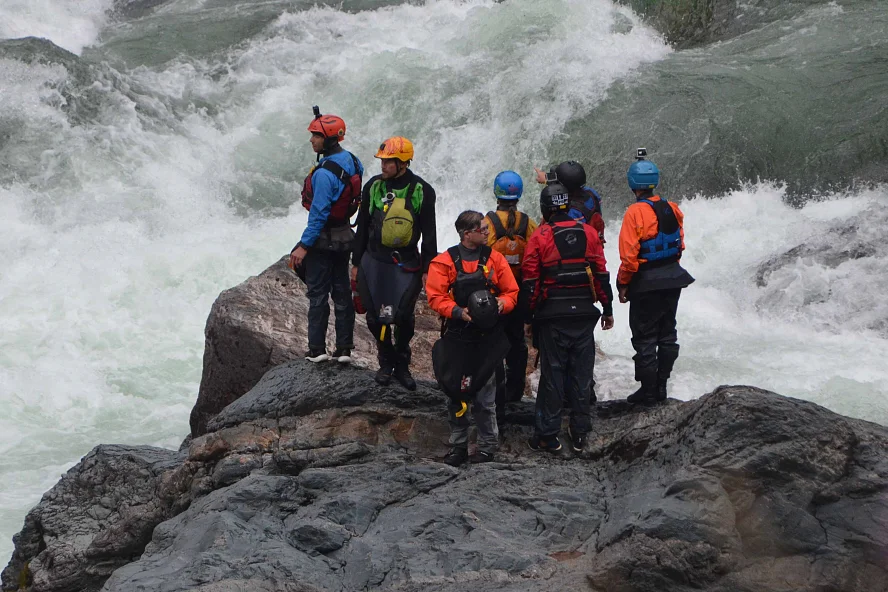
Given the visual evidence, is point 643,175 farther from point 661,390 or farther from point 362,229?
point 362,229

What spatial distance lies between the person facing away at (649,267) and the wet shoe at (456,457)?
1220 mm

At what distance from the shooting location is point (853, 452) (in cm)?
458

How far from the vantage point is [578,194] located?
20.3 feet

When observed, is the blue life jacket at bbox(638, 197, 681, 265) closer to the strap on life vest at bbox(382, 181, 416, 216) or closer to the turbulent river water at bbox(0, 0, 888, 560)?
the strap on life vest at bbox(382, 181, 416, 216)

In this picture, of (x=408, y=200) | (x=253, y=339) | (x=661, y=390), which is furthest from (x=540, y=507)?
(x=253, y=339)

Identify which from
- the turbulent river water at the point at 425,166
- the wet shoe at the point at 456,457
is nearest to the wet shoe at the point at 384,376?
the wet shoe at the point at 456,457

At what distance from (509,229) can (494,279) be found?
53 cm

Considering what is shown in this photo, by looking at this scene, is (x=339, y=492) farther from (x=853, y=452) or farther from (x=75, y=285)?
(x=75, y=285)

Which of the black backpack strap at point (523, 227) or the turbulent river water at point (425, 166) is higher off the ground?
the turbulent river water at point (425, 166)

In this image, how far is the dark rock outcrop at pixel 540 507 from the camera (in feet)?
13.9

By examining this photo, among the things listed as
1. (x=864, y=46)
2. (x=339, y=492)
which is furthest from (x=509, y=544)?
(x=864, y=46)

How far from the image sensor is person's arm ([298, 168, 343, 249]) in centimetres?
608

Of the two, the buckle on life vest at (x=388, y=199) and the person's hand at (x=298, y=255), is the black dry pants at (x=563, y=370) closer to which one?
the buckle on life vest at (x=388, y=199)

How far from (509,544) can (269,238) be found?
384 inches
